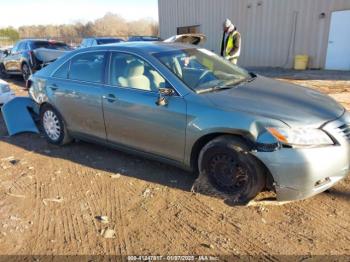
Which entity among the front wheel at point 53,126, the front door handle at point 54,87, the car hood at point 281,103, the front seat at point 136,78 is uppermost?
the front seat at point 136,78

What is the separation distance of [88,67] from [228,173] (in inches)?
96.9

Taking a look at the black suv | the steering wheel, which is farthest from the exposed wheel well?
the black suv

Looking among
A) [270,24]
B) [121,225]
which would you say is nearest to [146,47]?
[121,225]

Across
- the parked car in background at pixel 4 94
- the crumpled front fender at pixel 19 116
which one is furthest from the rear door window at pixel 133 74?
the parked car in background at pixel 4 94

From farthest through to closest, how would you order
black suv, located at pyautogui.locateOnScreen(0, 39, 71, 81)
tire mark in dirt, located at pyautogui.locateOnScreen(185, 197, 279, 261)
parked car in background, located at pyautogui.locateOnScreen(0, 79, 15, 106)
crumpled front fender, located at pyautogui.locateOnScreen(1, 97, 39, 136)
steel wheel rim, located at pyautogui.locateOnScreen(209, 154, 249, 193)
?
black suv, located at pyautogui.locateOnScreen(0, 39, 71, 81) < parked car in background, located at pyautogui.locateOnScreen(0, 79, 15, 106) < crumpled front fender, located at pyautogui.locateOnScreen(1, 97, 39, 136) < steel wheel rim, located at pyautogui.locateOnScreen(209, 154, 249, 193) < tire mark in dirt, located at pyautogui.locateOnScreen(185, 197, 279, 261)

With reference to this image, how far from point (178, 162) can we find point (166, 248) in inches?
44.4

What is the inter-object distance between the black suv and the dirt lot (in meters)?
7.53

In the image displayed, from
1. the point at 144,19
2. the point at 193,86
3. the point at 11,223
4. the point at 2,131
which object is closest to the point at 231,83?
the point at 193,86

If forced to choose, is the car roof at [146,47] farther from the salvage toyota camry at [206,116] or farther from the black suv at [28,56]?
the black suv at [28,56]

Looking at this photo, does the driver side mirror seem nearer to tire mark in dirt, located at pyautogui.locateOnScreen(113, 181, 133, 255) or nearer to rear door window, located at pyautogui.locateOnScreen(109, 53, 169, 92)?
rear door window, located at pyautogui.locateOnScreen(109, 53, 169, 92)

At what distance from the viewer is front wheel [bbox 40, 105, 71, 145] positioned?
5172mm

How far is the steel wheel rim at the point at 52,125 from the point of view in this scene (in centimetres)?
525

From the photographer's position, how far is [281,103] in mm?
3426

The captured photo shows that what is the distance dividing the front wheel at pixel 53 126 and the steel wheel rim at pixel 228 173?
262 centimetres
